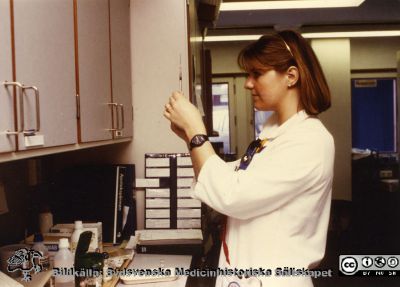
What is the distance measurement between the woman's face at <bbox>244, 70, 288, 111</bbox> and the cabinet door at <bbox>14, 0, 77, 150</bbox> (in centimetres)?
50

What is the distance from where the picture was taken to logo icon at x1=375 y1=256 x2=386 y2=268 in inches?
67.8

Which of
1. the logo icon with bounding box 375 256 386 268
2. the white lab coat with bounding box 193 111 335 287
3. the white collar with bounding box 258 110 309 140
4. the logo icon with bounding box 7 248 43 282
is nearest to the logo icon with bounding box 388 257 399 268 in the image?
the logo icon with bounding box 375 256 386 268

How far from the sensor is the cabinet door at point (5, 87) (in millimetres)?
826

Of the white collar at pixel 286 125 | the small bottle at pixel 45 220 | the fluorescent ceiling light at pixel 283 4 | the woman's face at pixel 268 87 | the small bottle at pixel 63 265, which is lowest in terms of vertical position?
the small bottle at pixel 63 265

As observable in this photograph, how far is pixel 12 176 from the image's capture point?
1688 mm

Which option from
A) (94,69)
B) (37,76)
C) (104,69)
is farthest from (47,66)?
(104,69)

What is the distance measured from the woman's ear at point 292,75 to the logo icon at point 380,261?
878 mm

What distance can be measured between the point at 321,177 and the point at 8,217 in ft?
Answer: 3.77

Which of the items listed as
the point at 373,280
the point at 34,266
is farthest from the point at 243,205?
the point at 373,280

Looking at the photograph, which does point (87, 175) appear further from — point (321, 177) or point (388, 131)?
point (388, 131)

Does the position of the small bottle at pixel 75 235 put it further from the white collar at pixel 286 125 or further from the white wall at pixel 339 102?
the white wall at pixel 339 102

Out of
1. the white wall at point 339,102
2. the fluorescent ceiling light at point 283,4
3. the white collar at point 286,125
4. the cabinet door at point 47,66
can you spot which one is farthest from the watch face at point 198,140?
the white wall at point 339,102

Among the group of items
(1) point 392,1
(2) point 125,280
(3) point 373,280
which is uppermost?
(1) point 392,1

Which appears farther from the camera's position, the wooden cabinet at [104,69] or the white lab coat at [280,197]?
the wooden cabinet at [104,69]
